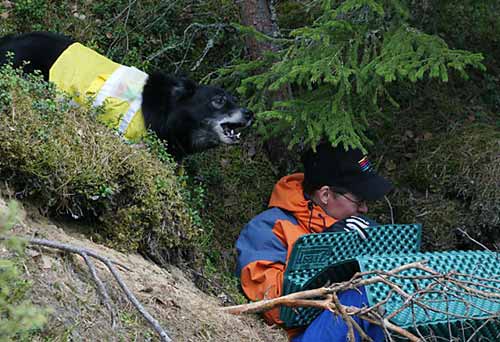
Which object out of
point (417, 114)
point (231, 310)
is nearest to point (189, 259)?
point (231, 310)

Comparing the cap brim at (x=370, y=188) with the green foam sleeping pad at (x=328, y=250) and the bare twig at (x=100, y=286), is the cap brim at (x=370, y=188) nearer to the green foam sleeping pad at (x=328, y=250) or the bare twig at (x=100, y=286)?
the green foam sleeping pad at (x=328, y=250)

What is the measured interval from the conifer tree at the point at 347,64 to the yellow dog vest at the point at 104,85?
2.80 feet

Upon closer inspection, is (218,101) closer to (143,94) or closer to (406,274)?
(143,94)

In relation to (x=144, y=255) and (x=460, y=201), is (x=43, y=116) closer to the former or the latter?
(x=144, y=255)

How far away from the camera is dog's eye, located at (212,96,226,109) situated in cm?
677

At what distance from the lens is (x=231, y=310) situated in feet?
15.8

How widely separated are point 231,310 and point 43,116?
1.62 m

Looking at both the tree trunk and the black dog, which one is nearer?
the black dog

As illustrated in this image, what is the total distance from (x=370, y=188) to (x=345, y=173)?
0.22 metres

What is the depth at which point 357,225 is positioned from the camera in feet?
18.6

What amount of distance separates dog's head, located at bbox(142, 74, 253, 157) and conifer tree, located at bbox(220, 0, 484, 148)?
1.55 feet

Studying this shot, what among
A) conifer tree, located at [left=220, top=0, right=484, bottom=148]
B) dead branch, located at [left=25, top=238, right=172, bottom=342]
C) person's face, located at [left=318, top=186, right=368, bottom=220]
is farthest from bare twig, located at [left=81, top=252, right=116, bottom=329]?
person's face, located at [left=318, top=186, right=368, bottom=220]

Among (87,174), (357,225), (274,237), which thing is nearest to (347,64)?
(357,225)

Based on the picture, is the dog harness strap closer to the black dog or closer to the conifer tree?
the black dog
